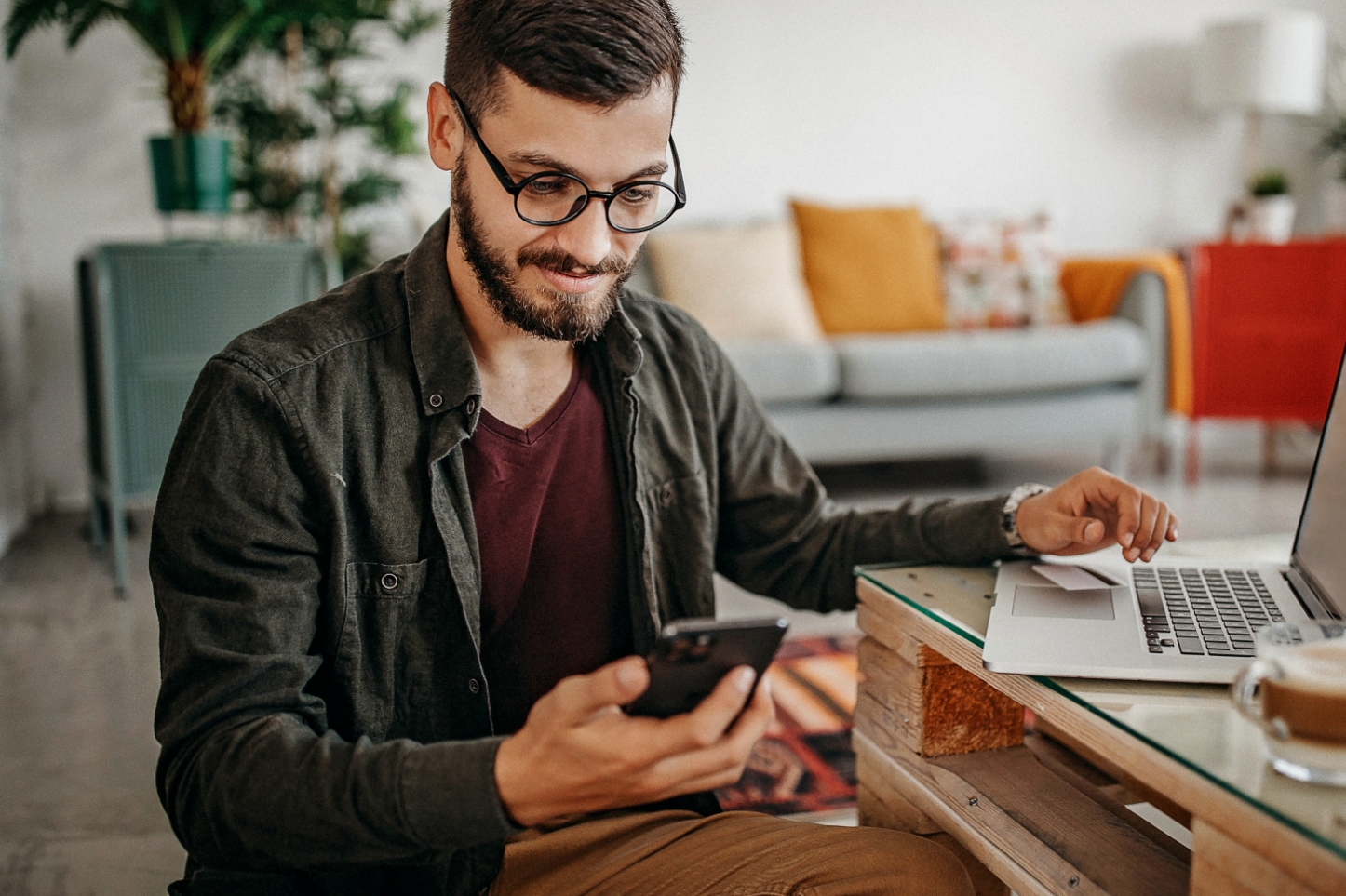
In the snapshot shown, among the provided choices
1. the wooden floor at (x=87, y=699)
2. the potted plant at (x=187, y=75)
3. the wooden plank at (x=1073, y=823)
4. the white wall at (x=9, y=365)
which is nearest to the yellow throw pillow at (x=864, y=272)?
the wooden floor at (x=87, y=699)

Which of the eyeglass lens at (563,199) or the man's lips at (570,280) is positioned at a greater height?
the eyeglass lens at (563,199)

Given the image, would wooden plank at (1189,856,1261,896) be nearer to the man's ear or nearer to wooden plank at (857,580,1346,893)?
wooden plank at (857,580,1346,893)

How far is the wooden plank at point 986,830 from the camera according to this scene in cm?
82

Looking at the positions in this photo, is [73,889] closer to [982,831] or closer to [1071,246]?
[982,831]

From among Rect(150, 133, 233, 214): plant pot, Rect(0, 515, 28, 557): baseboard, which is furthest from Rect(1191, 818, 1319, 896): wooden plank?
Rect(0, 515, 28, 557): baseboard

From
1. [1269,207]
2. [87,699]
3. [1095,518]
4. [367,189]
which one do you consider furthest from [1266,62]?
[87,699]

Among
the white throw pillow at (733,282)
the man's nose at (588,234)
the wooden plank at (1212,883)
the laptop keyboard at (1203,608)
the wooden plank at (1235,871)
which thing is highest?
the man's nose at (588,234)

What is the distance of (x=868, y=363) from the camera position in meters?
3.47

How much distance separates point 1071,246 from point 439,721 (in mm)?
4237

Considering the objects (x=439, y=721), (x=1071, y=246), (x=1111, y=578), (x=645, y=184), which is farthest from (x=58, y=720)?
(x=1071, y=246)

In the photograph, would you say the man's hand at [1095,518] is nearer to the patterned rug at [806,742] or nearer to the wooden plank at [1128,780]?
the wooden plank at [1128,780]

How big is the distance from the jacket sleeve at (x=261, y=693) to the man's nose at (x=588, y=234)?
0.86 feet

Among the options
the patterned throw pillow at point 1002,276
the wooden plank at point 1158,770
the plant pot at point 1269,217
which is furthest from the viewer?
the plant pot at point 1269,217

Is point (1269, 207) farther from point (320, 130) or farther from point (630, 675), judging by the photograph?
point (630, 675)
